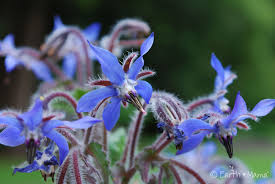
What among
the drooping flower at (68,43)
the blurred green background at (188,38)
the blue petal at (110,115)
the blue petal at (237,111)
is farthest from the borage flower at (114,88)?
the blurred green background at (188,38)

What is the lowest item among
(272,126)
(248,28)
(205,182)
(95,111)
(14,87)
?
(272,126)

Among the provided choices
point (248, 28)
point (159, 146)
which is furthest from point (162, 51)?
point (159, 146)

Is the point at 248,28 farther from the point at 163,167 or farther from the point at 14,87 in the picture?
the point at 163,167

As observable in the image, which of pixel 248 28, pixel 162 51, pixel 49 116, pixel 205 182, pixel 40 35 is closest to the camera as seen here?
pixel 49 116

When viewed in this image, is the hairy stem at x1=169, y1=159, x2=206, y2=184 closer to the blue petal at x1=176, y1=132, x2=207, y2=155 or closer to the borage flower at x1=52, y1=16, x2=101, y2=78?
the blue petal at x1=176, y1=132, x2=207, y2=155

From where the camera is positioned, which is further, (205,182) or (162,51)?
(162,51)

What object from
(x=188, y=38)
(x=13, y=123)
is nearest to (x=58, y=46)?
(x=13, y=123)

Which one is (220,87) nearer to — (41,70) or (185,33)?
(41,70)
